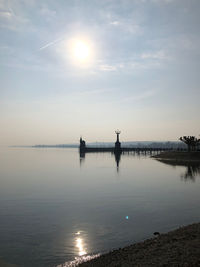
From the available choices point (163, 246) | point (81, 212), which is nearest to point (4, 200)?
point (81, 212)

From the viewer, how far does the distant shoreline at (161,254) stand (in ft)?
29.5

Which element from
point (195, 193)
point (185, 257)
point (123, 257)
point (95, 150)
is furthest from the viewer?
point (95, 150)

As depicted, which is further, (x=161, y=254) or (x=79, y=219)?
(x=79, y=219)

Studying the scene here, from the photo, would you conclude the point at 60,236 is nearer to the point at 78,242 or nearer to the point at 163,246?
the point at 78,242

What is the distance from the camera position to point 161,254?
9.88 metres

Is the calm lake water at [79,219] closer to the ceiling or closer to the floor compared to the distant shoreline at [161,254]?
closer to the floor

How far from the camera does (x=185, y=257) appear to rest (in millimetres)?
9023

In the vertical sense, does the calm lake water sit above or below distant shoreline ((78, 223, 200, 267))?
below

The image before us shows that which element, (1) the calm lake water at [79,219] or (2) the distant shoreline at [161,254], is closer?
(2) the distant shoreline at [161,254]

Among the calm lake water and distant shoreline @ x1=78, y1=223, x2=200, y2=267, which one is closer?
distant shoreline @ x1=78, y1=223, x2=200, y2=267

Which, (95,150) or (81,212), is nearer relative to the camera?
(81,212)

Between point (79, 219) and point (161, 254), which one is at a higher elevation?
point (161, 254)

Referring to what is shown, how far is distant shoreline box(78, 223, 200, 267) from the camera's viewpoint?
900 cm

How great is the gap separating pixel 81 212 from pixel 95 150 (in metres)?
135
